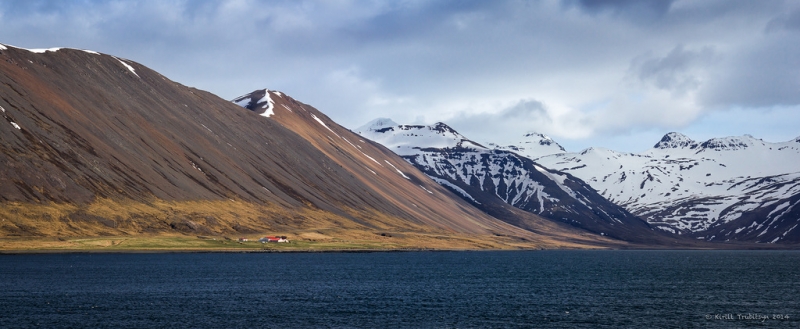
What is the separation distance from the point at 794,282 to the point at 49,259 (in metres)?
134

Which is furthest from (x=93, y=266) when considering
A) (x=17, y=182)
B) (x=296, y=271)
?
(x=17, y=182)

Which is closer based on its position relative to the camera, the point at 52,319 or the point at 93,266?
the point at 52,319

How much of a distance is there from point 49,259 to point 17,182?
47951 millimetres

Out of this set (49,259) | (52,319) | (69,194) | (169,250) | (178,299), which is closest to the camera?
(52,319)

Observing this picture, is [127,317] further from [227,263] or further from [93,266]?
[227,263]

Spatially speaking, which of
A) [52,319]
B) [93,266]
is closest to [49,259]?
[93,266]

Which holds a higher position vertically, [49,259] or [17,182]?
[17,182]

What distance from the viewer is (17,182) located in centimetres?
18725

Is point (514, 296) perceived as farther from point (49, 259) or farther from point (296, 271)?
point (49, 259)

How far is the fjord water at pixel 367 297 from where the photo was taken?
250 feet

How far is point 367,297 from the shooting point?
9762cm

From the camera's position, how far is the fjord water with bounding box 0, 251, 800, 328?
76.1m

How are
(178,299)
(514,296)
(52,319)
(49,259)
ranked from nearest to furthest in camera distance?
(52,319) → (178,299) → (514,296) → (49,259)

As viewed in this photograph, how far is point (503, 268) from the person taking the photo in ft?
535
